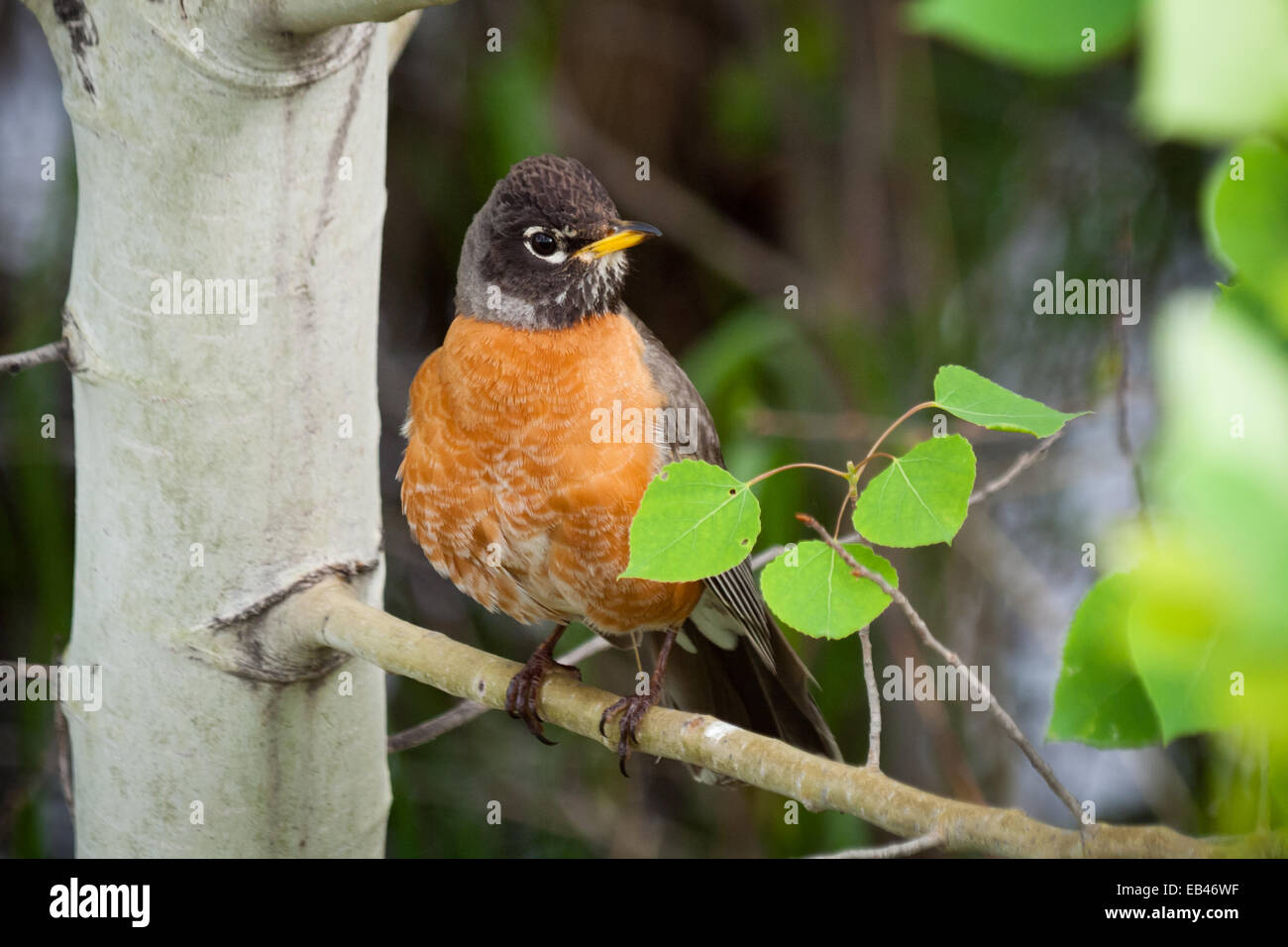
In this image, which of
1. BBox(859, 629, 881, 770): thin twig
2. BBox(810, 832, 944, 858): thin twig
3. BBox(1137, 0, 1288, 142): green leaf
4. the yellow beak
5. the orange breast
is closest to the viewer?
BBox(1137, 0, 1288, 142): green leaf

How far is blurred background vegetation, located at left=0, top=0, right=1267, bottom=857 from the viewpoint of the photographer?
3.28 m

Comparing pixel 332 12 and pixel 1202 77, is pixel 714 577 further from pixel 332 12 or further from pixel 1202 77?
pixel 1202 77

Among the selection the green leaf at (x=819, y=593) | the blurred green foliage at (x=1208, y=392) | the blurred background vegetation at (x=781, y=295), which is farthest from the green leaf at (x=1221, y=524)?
the blurred background vegetation at (x=781, y=295)

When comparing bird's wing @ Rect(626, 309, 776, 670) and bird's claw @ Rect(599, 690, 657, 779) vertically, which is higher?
bird's wing @ Rect(626, 309, 776, 670)

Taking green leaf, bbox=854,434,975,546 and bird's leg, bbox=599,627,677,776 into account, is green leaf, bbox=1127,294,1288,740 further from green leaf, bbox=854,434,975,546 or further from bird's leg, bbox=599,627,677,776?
bird's leg, bbox=599,627,677,776

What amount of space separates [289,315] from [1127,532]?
4.99ft

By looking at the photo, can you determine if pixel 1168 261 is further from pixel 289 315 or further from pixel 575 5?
pixel 289 315

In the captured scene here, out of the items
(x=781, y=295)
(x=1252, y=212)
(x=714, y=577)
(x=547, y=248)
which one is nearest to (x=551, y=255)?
(x=547, y=248)

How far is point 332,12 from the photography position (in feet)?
4.70

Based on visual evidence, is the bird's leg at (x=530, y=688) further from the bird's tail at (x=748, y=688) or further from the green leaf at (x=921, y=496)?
the green leaf at (x=921, y=496)

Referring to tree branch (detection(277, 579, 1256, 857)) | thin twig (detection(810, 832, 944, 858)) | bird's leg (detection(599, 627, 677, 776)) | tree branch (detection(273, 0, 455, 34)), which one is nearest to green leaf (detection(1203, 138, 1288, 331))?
tree branch (detection(277, 579, 1256, 857))

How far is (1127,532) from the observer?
435 mm

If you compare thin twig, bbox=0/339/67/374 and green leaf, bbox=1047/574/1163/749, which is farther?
thin twig, bbox=0/339/67/374

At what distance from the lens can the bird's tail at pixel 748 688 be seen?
220 cm
